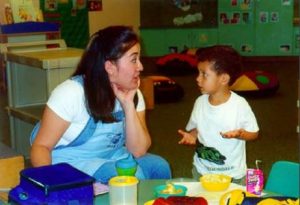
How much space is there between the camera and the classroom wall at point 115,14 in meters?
7.23

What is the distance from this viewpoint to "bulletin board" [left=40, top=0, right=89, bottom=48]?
6906mm

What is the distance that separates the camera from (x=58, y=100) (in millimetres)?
1815

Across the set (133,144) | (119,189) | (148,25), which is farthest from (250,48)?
(119,189)

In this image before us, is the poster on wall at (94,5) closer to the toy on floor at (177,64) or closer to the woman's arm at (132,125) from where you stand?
the toy on floor at (177,64)

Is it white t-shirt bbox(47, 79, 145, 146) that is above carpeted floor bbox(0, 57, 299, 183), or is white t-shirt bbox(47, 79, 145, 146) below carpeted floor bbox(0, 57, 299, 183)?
above

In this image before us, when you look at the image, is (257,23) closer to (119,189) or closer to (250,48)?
(250,48)

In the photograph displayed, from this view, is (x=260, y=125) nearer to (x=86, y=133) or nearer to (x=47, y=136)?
(x=86, y=133)

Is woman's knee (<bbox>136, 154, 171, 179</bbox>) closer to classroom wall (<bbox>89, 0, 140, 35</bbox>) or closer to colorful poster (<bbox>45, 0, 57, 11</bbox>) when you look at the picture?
colorful poster (<bbox>45, 0, 57, 11</bbox>)

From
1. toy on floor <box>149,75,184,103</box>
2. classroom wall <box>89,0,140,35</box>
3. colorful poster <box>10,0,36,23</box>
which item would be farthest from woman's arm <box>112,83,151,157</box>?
classroom wall <box>89,0,140,35</box>

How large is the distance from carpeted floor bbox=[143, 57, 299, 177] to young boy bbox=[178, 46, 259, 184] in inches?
42.3

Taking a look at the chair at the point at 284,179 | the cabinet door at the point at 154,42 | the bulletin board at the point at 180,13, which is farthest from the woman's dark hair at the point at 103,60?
the cabinet door at the point at 154,42

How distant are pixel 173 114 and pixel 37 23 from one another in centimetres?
145

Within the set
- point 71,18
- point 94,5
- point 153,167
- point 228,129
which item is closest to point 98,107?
point 153,167

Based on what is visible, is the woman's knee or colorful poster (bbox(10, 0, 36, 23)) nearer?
the woman's knee
